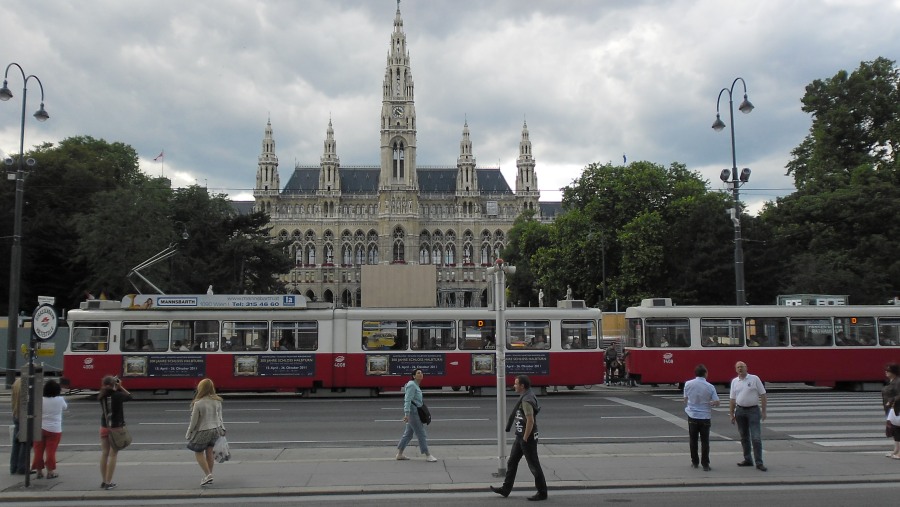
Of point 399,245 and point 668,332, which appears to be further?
point 399,245

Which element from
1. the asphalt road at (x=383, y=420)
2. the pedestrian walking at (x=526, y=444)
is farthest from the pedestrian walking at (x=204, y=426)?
the asphalt road at (x=383, y=420)

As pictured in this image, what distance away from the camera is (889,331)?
2608 cm

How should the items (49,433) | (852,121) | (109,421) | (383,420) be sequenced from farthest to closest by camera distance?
(852,121) < (383,420) < (49,433) < (109,421)

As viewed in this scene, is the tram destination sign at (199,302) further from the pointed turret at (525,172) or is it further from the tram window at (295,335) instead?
the pointed turret at (525,172)

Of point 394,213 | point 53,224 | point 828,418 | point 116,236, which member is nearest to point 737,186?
point 828,418

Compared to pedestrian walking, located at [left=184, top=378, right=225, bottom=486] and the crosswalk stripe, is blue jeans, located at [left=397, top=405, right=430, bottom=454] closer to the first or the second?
pedestrian walking, located at [left=184, top=378, right=225, bottom=486]

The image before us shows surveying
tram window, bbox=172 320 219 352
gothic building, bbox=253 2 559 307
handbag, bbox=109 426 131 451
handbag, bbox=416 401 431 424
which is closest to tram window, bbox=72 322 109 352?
tram window, bbox=172 320 219 352

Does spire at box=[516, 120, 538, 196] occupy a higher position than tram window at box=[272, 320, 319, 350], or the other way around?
spire at box=[516, 120, 538, 196]

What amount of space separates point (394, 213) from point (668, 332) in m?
108

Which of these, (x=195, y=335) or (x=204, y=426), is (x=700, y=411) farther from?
(x=195, y=335)

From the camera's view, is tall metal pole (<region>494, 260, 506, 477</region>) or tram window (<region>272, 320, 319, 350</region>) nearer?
tall metal pole (<region>494, 260, 506, 477</region>)

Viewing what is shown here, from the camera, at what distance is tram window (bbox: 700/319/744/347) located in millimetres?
25844

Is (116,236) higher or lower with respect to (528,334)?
higher

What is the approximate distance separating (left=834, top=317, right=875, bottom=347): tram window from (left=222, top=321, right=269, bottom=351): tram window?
1893 centimetres
